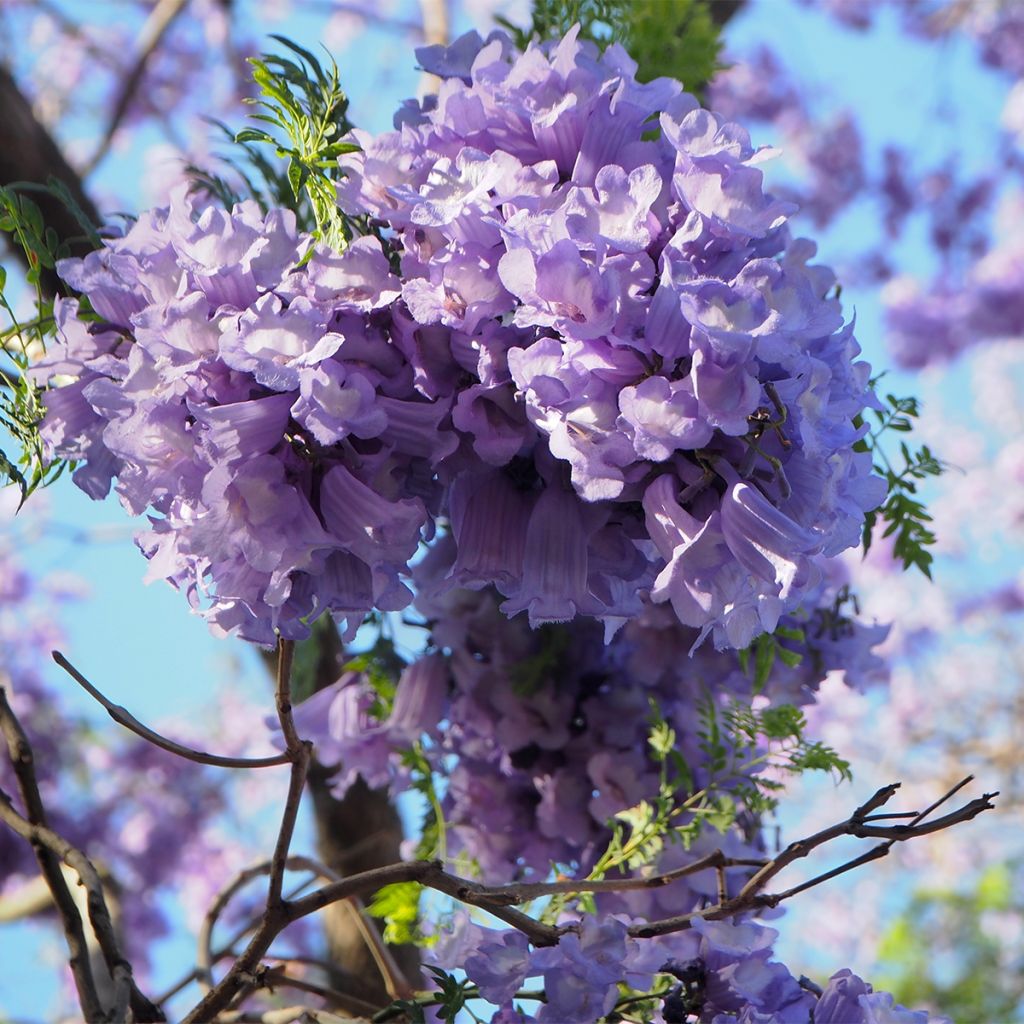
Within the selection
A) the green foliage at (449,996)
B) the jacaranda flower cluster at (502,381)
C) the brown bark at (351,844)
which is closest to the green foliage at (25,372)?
the jacaranda flower cluster at (502,381)

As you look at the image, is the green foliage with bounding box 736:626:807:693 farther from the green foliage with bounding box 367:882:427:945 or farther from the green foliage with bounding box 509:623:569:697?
the green foliage with bounding box 367:882:427:945

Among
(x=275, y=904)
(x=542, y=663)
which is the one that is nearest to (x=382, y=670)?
(x=542, y=663)

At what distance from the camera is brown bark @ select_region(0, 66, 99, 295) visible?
3.97 ft

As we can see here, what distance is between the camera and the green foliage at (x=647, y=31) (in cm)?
85

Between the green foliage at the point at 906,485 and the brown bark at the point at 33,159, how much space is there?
2.64ft

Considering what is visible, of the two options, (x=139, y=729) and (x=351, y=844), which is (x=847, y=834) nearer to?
(x=139, y=729)

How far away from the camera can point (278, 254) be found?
0.57 m

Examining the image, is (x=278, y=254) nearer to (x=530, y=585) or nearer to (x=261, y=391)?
(x=261, y=391)

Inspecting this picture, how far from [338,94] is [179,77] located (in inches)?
169

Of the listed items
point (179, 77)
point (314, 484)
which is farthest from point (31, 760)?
point (179, 77)

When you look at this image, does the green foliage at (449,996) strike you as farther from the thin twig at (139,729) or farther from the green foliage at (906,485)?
the green foliage at (906,485)

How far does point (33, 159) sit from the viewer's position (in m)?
1.27

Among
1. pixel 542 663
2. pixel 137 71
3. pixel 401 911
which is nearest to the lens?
pixel 401 911

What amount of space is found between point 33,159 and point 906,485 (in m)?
0.95
